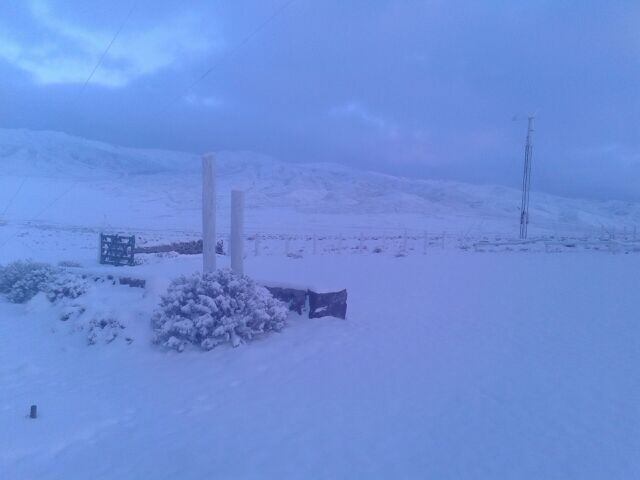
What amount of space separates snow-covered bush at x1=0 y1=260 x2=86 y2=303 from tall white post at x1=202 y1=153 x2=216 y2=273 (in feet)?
10.6

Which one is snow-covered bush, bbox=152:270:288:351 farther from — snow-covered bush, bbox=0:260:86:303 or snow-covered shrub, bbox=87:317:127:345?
snow-covered bush, bbox=0:260:86:303

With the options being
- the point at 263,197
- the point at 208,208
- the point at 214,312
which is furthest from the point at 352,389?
the point at 263,197

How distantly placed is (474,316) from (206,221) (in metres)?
6.05

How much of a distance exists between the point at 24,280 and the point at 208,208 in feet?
18.3

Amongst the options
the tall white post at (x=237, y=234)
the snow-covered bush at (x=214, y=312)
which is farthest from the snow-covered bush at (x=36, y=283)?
the tall white post at (x=237, y=234)

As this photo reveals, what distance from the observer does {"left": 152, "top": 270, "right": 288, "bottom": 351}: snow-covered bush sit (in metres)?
8.04

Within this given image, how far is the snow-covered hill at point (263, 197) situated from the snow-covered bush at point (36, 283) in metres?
37.1

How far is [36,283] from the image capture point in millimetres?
11766

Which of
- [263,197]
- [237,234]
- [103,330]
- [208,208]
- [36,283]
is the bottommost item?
[103,330]

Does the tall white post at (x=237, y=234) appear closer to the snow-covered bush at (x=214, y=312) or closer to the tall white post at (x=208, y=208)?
the tall white post at (x=208, y=208)

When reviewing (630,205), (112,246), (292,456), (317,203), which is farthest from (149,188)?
(630,205)

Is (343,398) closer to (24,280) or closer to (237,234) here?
(237,234)

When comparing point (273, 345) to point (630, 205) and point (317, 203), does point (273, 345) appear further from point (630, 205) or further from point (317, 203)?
point (630, 205)

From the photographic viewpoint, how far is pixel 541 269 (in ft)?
61.6
